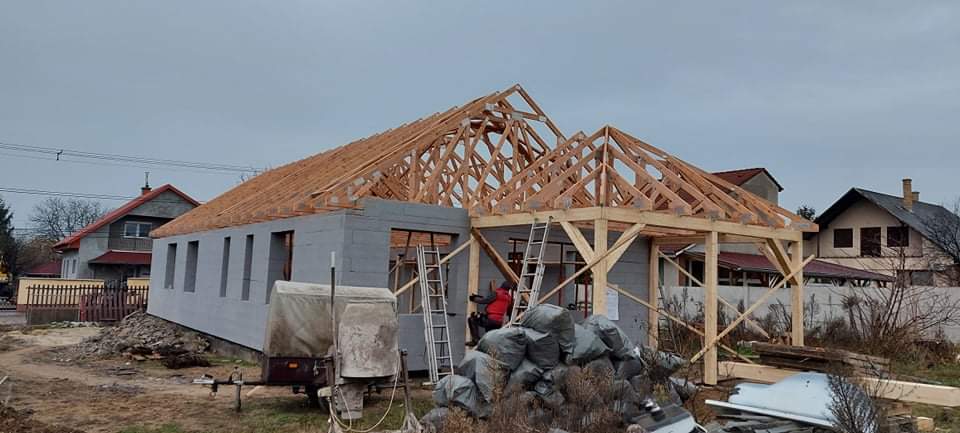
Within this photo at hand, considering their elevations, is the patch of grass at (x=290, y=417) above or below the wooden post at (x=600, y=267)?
below

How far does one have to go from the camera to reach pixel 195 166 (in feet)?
132

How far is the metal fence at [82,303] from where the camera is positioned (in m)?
22.3

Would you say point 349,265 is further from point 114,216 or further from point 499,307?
point 114,216

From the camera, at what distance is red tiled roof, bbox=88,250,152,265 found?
3048 centimetres

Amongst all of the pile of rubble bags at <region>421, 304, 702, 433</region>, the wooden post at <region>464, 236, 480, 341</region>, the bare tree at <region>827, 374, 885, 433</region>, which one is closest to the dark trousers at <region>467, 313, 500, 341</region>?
the wooden post at <region>464, 236, 480, 341</region>

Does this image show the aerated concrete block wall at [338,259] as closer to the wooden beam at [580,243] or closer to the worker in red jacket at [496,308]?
the worker in red jacket at [496,308]

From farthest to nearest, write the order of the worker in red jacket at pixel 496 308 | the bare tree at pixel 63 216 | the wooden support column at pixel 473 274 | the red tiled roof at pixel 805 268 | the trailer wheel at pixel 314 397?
1. the bare tree at pixel 63 216
2. the red tiled roof at pixel 805 268
3. the wooden support column at pixel 473 274
4. the worker in red jacket at pixel 496 308
5. the trailer wheel at pixel 314 397

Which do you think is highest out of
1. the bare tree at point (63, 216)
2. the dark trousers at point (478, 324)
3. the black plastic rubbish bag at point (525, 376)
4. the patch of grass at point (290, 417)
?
the bare tree at point (63, 216)

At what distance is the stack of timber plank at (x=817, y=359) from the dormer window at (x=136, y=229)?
31.4m

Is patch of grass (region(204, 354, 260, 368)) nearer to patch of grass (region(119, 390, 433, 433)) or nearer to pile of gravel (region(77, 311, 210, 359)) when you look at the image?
pile of gravel (region(77, 311, 210, 359))

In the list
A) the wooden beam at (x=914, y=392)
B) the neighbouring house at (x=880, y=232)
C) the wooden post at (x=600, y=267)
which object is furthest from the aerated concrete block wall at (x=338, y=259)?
the neighbouring house at (x=880, y=232)

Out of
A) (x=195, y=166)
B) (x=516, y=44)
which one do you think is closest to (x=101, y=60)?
(x=516, y=44)

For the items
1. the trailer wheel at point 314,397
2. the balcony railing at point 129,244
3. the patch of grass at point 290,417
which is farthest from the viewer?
the balcony railing at point 129,244

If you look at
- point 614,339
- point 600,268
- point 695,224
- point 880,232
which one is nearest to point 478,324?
point 600,268
